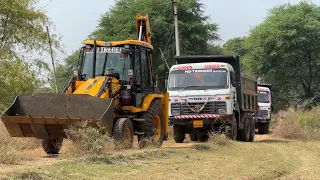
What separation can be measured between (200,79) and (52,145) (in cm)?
707

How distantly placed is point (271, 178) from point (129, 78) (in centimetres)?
494

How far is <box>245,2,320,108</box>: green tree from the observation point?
40031 millimetres

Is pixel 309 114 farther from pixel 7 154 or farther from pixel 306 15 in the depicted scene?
pixel 7 154

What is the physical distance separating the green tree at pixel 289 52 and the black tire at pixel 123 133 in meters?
29.3

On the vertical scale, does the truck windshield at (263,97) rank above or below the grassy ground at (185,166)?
above

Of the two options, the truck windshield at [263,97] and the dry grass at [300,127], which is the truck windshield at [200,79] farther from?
the truck windshield at [263,97]

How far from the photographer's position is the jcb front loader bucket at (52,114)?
11.2m

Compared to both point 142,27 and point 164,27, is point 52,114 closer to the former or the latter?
point 142,27

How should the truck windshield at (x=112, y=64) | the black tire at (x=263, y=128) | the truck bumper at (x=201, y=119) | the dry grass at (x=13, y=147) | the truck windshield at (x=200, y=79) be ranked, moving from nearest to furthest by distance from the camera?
the dry grass at (x=13, y=147) → the truck windshield at (x=112, y=64) → the truck bumper at (x=201, y=119) → the truck windshield at (x=200, y=79) → the black tire at (x=263, y=128)

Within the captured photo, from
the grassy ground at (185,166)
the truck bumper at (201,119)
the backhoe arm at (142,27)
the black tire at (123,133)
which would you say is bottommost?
the grassy ground at (185,166)

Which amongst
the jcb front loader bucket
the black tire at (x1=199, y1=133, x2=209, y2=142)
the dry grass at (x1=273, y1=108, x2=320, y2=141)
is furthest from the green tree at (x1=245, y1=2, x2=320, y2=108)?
the jcb front loader bucket

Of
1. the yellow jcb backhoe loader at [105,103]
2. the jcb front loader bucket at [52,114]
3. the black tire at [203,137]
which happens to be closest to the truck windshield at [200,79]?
the black tire at [203,137]

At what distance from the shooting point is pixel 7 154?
364 inches

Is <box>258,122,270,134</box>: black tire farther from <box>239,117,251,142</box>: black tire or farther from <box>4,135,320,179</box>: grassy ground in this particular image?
<box>4,135,320,179</box>: grassy ground
